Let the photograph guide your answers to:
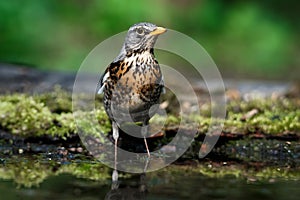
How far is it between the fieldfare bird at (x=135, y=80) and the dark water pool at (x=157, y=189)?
3.88 ft

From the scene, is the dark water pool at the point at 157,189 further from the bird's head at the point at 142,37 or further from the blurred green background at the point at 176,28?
the blurred green background at the point at 176,28

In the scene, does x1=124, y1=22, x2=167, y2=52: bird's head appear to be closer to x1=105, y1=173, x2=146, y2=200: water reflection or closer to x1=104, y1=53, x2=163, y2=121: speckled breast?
x1=104, y1=53, x2=163, y2=121: speckled breast

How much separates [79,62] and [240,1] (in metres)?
4.08

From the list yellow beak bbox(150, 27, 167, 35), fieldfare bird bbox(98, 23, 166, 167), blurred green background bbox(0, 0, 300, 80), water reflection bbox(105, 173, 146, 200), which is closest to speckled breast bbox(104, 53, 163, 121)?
fieldfare bird bbox(98, 23, 166, 167)

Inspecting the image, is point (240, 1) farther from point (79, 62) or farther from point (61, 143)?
point (61, 143)

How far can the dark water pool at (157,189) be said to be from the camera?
3741 millimetres

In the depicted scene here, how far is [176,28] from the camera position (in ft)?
42.7

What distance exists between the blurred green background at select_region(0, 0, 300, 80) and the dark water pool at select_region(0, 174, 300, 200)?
799cm

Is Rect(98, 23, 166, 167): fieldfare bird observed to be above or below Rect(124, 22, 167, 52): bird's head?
below

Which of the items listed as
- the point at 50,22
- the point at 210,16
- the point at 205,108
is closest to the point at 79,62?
the point at 50,22

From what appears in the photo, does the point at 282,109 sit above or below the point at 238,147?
above

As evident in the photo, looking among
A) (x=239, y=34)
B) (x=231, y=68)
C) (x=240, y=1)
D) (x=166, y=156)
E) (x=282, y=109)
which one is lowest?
Result: (x=166, y=156)

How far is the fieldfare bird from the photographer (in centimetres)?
534

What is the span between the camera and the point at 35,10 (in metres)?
12.5
